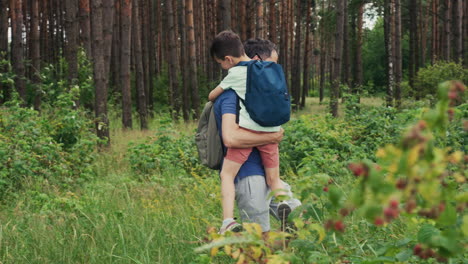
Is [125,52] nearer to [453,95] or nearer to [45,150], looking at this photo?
[45,150]

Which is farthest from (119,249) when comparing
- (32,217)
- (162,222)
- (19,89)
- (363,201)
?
(19,89)

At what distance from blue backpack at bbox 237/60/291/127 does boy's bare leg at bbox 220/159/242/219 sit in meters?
0.30

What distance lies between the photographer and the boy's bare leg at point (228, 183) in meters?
2.85

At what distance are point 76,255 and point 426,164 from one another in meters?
2.89

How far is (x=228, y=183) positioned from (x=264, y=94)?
0.56 metres

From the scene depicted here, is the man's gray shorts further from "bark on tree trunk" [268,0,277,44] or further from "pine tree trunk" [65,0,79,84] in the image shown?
"bark on tree trunk" [268,0,277,44]

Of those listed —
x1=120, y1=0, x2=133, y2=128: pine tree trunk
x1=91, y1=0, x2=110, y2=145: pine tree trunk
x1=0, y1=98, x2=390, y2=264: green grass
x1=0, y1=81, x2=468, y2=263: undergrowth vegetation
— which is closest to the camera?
x1=0, y1=81, x2=468, y2=263: undergrowth vegetation

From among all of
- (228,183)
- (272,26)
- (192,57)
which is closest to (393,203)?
(228,183)

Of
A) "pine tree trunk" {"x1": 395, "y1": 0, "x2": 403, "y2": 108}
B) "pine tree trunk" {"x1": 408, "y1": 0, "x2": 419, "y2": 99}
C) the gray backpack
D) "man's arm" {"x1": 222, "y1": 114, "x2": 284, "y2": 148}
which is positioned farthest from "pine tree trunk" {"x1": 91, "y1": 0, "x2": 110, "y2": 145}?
"pine tree trunk" {"x1": 408, "y1": 0, "x2": 419, "y2": 99}

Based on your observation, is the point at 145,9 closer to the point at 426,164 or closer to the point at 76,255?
the point at 76,255

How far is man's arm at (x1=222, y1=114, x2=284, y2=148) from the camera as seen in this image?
9.09 feet

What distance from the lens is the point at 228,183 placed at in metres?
2.85

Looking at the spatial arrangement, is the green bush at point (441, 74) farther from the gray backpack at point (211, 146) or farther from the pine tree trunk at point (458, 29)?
the gray backpack at point (211, 146)

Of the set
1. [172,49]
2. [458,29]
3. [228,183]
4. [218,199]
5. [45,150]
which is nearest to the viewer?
[228,183]
